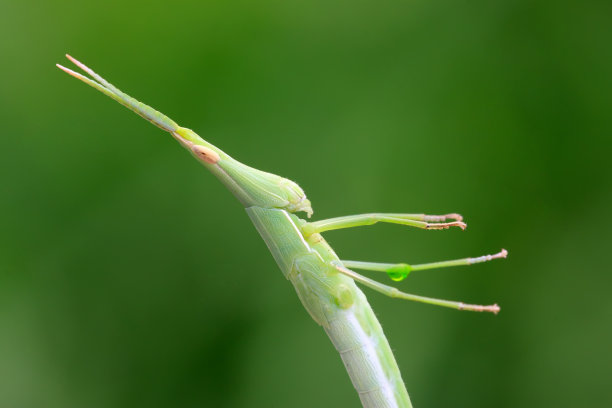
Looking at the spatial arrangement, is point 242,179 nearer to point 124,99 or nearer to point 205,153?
point 205,153

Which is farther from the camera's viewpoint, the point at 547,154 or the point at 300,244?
the point at 547,154

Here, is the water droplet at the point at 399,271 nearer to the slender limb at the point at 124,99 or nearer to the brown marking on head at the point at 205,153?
the brown marking on head at the point at 205,153

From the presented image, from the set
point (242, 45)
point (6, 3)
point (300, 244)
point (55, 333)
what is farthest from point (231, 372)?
point (6, 3)

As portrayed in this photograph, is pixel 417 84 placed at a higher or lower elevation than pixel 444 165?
higher

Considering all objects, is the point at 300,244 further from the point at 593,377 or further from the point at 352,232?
the point at 593,377

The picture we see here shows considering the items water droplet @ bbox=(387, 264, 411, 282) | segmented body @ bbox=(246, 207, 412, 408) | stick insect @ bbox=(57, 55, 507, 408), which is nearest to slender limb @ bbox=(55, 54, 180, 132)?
stick insect @ bbox=(57, 55, 507, 408)

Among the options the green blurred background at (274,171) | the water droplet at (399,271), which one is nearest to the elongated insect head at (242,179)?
the water droplet at (399,271)

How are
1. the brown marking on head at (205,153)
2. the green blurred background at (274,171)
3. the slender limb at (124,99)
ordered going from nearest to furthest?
the slender limb at (124,99) → the brown marking on head at (205,153) → the green blurred background at (274,171)

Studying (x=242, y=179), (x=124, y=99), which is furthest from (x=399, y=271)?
(x=124, y=99)
